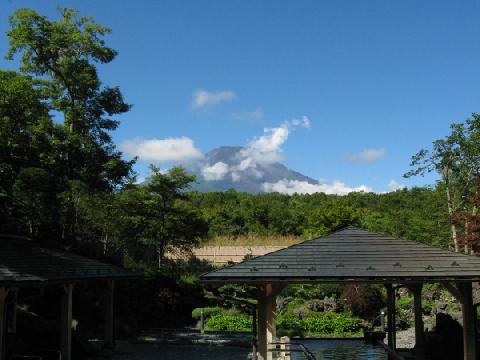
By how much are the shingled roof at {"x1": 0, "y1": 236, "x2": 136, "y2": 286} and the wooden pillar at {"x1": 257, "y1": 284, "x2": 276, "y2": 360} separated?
4.61 meters

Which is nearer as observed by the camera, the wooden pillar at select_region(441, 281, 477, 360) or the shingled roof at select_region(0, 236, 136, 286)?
the shingled roof at select_region(0, 236, 136, 286)

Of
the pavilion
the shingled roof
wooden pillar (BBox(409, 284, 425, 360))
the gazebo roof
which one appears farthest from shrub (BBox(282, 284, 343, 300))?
the pavilion

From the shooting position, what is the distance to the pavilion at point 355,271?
424 inches

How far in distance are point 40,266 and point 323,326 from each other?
43.4 feet

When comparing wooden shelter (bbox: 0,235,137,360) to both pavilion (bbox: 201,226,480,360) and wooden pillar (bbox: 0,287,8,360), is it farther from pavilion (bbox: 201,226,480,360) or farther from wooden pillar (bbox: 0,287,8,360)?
pavilion (bbox: 201,226,480,360)

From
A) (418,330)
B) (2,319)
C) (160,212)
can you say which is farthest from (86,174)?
(418,330)

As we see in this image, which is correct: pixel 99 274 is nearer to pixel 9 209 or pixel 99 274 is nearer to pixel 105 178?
pixel 9 209

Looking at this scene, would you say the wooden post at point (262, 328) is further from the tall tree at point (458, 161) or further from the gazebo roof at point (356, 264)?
the tall tree at point (458, 161)

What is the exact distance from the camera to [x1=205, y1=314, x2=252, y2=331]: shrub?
23156 mm

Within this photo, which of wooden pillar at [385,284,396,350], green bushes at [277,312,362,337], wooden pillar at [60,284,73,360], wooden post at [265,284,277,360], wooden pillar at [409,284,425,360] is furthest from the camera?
green bushes at [277,312,362,337]

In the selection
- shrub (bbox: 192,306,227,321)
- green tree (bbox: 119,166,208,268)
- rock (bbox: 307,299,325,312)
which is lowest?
shrub (bbox: 192,306,227,321)

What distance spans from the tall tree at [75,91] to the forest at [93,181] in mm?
42

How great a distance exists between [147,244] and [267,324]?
19014 millimetres

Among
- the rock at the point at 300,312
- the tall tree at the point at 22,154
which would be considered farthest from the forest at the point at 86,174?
the rock at the point at 300,312
